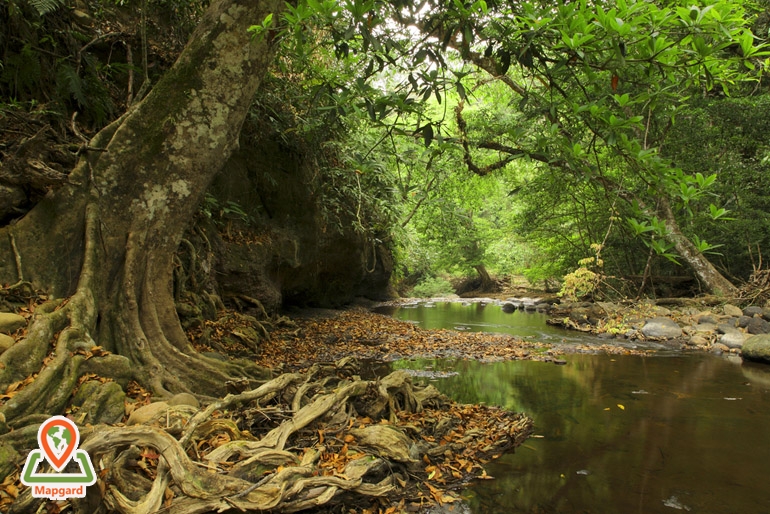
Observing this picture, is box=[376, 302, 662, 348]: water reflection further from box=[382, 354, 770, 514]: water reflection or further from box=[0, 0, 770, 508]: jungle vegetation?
box=[0, 0, 770, 508]: jungle vegetation

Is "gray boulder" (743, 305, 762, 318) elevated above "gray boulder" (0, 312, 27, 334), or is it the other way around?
"gray boulder" (0, 312, 27, 334)

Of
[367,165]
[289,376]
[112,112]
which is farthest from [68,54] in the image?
[289,376]

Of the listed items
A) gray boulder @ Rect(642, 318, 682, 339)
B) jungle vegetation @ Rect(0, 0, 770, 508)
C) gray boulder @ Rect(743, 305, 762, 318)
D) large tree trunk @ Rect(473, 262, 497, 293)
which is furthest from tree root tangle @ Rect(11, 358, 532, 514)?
large tree trunk @ Rect(473, 262, 497, 293)

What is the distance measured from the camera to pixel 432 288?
89.6ft

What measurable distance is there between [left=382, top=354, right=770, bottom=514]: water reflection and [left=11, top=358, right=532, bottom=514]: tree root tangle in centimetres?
37

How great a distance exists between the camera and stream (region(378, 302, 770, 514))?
2881mm

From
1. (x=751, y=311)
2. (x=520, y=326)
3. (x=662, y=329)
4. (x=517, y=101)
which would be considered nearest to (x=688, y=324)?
(x=662, y=329)

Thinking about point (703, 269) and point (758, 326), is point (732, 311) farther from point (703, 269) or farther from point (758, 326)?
point (703, 269)

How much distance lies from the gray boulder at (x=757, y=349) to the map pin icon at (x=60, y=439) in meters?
9.09

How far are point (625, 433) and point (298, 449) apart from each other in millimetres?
3055

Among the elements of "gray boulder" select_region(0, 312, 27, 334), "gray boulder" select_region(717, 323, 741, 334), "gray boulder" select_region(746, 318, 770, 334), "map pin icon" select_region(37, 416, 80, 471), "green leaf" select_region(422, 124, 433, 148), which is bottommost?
"gray boulder" select_region(717, 323, 741, 334)

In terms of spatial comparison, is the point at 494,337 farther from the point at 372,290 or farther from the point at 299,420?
the point at 372,290

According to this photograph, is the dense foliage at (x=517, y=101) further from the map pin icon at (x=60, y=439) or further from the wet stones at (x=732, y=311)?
the map pin icon at (x=60, y=439)

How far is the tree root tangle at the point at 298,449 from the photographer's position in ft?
6.89
